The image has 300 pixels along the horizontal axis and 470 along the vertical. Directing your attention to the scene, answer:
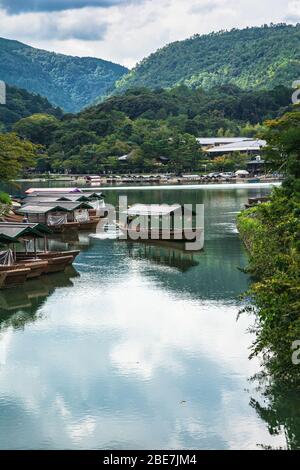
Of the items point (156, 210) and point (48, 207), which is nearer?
point (156, 210)

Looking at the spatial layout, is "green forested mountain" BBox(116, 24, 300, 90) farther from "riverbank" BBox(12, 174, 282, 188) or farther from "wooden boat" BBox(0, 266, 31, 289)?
"wooden boat" BBox(0, 266, 31, 289)

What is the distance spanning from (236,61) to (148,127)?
74.5m

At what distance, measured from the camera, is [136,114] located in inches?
4336

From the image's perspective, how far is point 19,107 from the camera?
130 metres

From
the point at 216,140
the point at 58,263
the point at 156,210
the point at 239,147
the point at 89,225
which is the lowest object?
the point at 89,225

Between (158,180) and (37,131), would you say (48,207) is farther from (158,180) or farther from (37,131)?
(37,131)

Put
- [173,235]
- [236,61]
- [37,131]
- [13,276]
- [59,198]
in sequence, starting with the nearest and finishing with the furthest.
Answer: [13,276], [173,235], [59,198], [37,131], [236,61]

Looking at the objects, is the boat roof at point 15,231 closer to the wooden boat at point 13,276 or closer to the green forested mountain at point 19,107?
the wooden boat at point 13,276

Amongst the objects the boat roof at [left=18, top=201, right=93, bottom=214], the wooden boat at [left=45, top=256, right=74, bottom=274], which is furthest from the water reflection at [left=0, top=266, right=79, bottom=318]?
the boat roof at [left=18, top=201, right=93, bottom=214]

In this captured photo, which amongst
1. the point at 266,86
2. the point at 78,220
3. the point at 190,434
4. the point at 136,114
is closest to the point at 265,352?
the point at 190,434

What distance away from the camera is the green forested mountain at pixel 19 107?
123m

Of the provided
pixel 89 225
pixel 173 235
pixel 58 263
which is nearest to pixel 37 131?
pixel 89 225

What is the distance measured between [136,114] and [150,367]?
99.0 meters

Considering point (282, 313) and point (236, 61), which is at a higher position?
point (236, 61)
